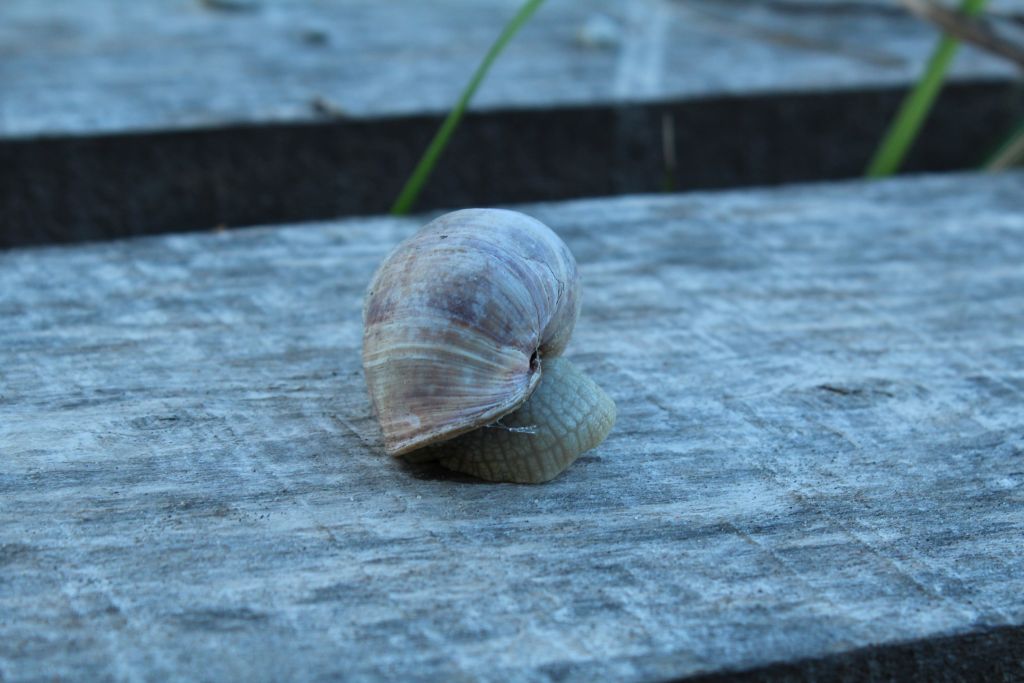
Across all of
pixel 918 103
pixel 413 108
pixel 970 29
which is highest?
pixel 970 29

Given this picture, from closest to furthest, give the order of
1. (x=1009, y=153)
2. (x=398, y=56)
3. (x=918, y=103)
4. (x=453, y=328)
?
(x=453, y=328) < (x=918, y=103) < (x=1009, y=153) < (x=398, y=56)

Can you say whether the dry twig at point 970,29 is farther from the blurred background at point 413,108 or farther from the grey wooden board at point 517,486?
the grey wooden board at point 517,486

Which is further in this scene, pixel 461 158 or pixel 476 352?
pixel 461 158

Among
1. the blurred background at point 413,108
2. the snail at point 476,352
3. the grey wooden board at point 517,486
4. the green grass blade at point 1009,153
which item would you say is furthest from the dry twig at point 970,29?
the snail at point 476,352

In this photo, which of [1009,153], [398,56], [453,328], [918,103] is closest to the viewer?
[453,328]

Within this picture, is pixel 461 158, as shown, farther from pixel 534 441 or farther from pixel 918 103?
pixel 534 441

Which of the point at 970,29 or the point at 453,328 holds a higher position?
the point at 970,29

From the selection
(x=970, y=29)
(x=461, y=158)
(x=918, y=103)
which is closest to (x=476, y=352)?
(x=461, y=158)

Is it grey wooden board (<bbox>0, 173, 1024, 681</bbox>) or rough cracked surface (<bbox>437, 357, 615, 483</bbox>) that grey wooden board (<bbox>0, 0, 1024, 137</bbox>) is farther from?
rough cracked surface (<bbox>437, 357, 615, 483</bbox>)
